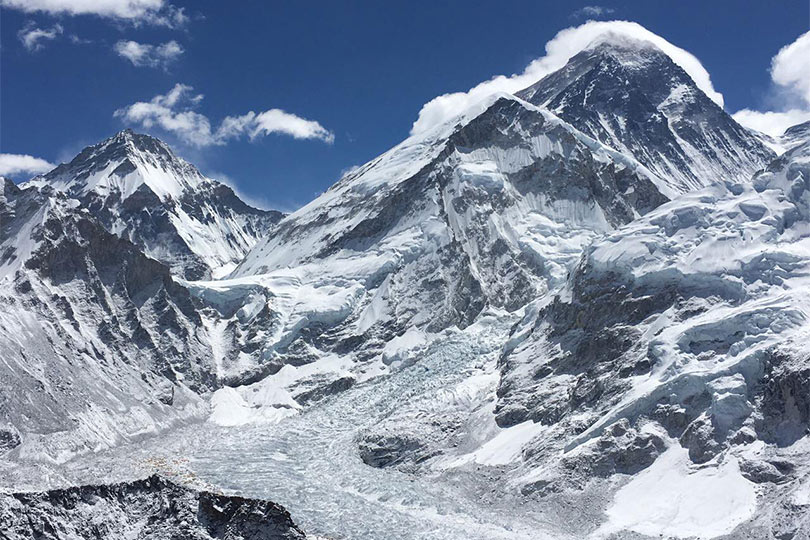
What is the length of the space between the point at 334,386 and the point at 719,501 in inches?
3711

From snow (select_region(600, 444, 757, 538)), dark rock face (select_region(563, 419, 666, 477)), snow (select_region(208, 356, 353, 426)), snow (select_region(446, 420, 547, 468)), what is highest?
snow (select_region(208, 356, 353, 426))

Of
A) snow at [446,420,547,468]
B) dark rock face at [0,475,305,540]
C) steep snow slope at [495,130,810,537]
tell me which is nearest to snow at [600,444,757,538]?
steep snow slope at [495,130,810,537]

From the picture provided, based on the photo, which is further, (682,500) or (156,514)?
(682,500)

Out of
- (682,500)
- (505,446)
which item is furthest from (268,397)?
(682,500)

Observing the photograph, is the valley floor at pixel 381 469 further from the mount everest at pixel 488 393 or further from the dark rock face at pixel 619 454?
the dark rock face at pixel 619 454

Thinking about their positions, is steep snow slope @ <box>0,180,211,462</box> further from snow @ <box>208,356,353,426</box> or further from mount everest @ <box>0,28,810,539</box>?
snow @ <box>208,356,353,426</box>

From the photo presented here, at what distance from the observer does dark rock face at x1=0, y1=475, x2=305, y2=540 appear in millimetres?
40562

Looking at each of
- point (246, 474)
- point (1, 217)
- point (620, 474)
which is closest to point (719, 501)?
point (620, 474)

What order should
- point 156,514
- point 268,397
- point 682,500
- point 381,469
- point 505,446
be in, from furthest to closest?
point 268,397 → point 381,469 → point 505,446 → point 682,500 → point 156,514

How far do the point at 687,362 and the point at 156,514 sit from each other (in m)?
93.2

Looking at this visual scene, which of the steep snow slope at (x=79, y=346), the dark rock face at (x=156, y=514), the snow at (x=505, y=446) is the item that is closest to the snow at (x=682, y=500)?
the snow at (x=505, y=446)

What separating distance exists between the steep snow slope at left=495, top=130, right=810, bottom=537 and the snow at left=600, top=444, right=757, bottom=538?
210 millimetres

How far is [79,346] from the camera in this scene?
16562 centimetres

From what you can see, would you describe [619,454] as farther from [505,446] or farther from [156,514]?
[156,514]
